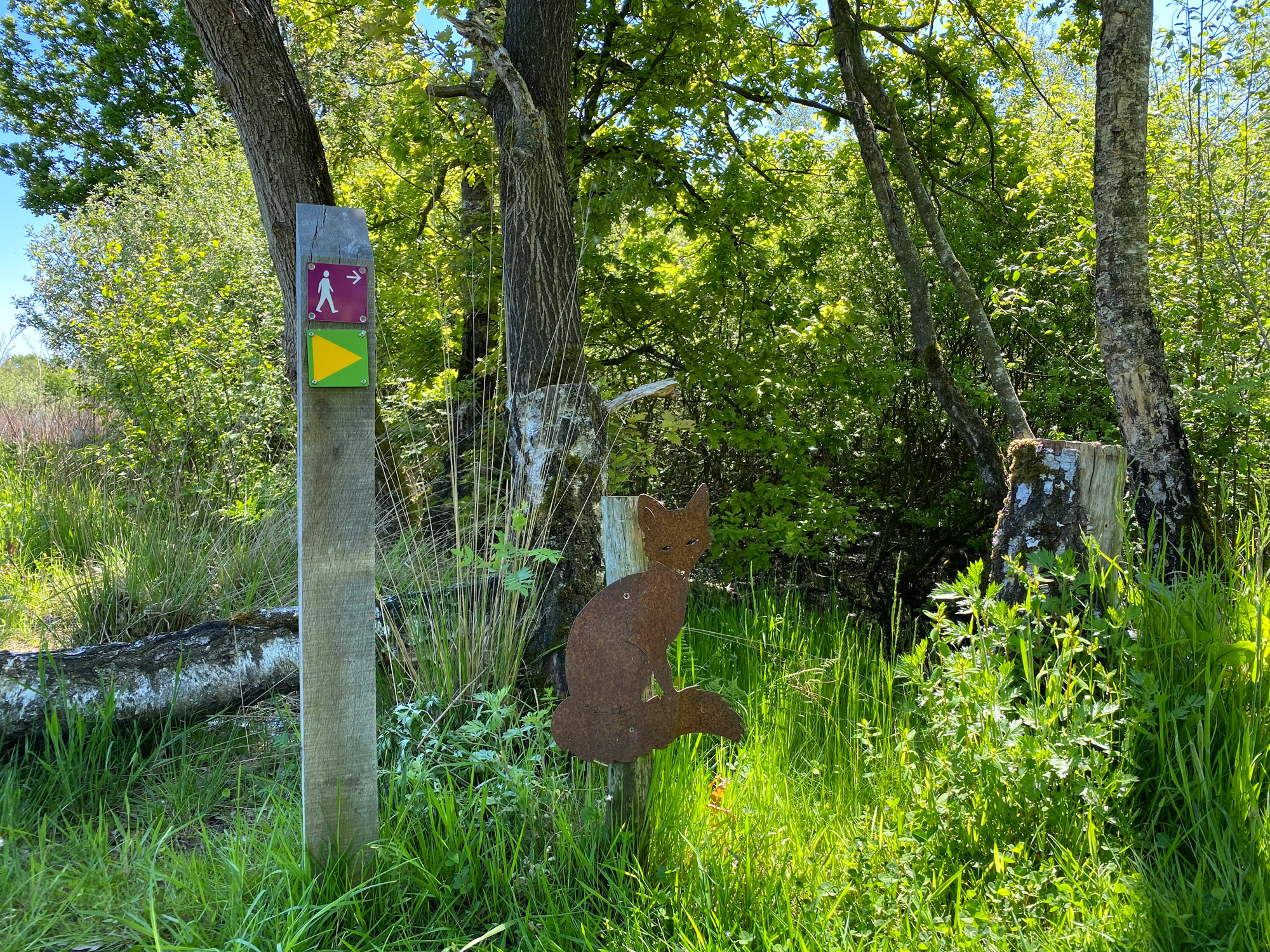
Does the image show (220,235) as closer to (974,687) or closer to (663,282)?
(663,282)

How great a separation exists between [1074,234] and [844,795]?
15.3ft

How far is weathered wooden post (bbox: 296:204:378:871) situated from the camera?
2.09 metres

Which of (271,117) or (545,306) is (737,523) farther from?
(271,117)

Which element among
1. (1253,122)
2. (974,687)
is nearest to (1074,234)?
(1253,122)

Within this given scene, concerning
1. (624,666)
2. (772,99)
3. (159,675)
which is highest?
(772,99)

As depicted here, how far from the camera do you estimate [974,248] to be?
7.41 m

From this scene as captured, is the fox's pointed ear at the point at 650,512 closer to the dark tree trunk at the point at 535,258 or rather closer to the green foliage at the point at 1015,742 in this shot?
the green foliage at the point at 1015,742

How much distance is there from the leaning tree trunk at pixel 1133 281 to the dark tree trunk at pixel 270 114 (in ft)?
13.5

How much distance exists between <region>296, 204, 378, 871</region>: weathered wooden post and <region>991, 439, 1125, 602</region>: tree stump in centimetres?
223

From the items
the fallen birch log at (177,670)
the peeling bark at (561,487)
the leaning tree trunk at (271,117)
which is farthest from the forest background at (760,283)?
the fallen birch log at (177,670)

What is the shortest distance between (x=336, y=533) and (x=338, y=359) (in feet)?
1.52

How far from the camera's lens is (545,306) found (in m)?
4.38

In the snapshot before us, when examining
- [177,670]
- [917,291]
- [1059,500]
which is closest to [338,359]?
[177,670]

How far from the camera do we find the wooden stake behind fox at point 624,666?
2051 millimetres
